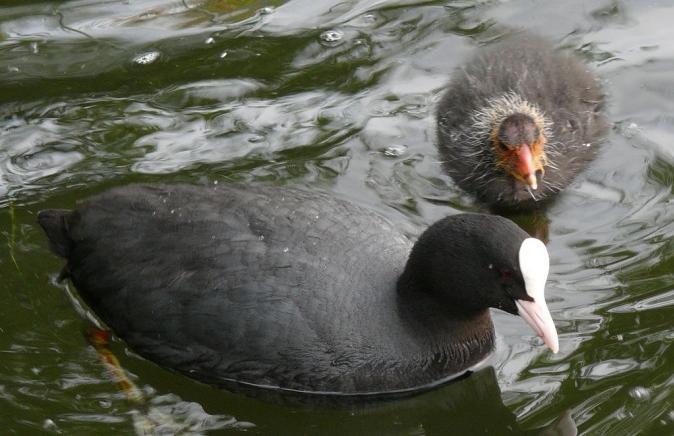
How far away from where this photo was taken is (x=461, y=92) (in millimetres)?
6398

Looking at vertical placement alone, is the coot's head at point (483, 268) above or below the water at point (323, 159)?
above

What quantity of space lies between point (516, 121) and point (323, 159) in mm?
994

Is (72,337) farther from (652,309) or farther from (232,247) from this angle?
(652,309)

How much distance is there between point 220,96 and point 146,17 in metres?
0.92

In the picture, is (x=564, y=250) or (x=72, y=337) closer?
(x=72, y=337)

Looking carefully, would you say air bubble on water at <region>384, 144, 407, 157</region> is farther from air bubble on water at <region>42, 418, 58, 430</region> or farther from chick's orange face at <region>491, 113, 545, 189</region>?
air bubble on water at <region>42, 418, 58, 430</region>

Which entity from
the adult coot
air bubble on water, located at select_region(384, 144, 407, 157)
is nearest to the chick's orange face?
air bubble on water, located at select_region(384, 144, 407, 157)

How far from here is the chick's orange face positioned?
5.95 m

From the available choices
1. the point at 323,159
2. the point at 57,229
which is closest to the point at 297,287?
the point at 57,229

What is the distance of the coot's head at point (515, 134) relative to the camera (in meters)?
5.97

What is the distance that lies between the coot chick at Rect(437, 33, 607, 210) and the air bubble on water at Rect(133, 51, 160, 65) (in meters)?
1.66

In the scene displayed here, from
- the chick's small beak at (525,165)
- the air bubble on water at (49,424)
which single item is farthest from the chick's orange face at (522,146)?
the air bubble on water at (49,424)

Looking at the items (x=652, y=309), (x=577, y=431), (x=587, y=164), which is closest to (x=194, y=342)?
Answer: (x=577, y=431)

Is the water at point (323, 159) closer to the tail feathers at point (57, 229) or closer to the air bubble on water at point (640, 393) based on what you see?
the air bubble on water at point (640, 393)
